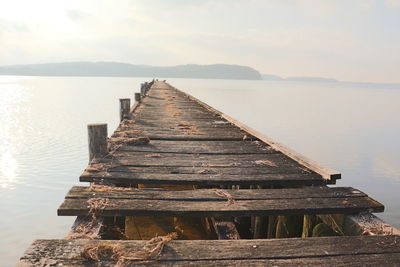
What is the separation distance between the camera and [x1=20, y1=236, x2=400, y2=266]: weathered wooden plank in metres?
2.78

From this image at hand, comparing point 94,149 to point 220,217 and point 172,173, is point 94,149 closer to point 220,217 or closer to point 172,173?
point 172,173

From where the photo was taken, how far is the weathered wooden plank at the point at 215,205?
371 centimetres

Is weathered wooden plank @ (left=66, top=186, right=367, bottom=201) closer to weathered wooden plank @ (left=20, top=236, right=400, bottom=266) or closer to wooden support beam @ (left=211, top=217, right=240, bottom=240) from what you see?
wooden support beam @ (left=211, top=217, right=240, bottom=240)

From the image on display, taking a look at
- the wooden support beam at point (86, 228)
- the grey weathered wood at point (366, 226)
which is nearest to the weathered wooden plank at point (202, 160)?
the grey weathered wood at point (366, 226)

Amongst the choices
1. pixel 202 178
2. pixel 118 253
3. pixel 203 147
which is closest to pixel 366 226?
pixel 202 178

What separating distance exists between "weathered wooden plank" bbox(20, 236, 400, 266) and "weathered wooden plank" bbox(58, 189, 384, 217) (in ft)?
2.13

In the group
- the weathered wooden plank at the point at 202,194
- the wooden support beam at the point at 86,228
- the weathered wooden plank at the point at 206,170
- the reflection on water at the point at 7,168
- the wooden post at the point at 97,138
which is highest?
the wooden post at the point at 97,138

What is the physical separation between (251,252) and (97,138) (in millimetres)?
4144

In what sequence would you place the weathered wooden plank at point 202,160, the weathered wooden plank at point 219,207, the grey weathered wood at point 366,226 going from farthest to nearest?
the weathered wooden plank at point 202,160, the weathered wooden plank at point 219,207, the grey weathered wood at point 366,226

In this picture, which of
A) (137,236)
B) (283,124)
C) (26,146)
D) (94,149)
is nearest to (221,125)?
(137,236)

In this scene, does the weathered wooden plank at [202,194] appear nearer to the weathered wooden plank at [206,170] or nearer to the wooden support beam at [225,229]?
the wooden support beam at [225,229]

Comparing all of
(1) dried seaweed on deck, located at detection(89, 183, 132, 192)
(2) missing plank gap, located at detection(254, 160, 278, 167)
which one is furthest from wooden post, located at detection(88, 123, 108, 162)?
(2) missing plank gap, located at detection(254, 160, 278, 167)

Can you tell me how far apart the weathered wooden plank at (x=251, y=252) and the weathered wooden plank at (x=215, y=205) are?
65 centimetres

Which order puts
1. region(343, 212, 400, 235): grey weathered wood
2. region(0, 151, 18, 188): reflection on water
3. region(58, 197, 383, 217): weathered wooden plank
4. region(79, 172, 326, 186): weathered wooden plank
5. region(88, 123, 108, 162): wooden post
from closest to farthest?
region(343, 212, 400, 235): grey weathered wood, region(58, 197, 383, 217): weathered wooden plank, region(79, 172, 326, 186): weathered wooden plank, region(88, 123, 108, 162): wooden post, region(0, 151, 18, 188): reflection on water
